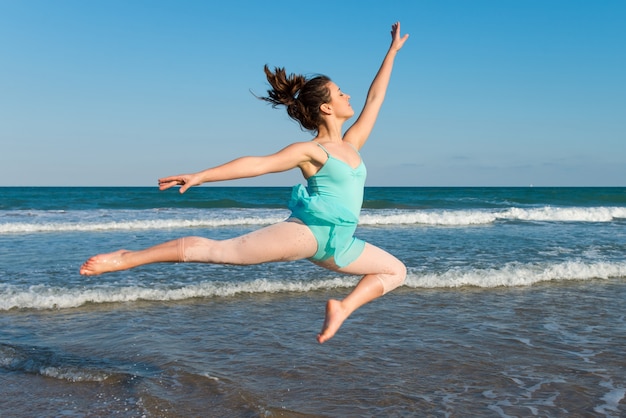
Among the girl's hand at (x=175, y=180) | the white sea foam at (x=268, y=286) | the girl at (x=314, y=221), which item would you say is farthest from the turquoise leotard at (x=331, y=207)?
the white sea foam at (x=268, y=286)

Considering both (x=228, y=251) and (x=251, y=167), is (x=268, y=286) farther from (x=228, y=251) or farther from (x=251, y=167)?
(x=251, y=167)

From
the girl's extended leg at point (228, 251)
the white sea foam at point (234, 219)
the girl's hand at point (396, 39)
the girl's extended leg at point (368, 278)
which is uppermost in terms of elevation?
the girl's hand at point (396, 39)

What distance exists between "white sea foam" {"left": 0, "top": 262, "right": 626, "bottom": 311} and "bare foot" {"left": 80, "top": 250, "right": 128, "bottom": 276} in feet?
16.8

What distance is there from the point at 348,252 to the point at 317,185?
55cm

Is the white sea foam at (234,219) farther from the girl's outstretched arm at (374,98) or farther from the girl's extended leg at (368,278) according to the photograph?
the girl's extended leg at (368,278)

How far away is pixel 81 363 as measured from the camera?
19.9 feet

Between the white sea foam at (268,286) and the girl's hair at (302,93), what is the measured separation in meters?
5.41

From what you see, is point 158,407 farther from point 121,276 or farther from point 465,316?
point 121,276

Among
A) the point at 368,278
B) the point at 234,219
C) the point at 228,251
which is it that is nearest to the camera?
the point at 228,251

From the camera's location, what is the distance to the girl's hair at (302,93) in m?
4.59

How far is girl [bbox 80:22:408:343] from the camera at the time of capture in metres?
4.13

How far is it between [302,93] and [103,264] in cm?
194

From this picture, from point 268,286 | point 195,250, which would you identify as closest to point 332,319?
point 195,250

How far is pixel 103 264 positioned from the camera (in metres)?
4.20
